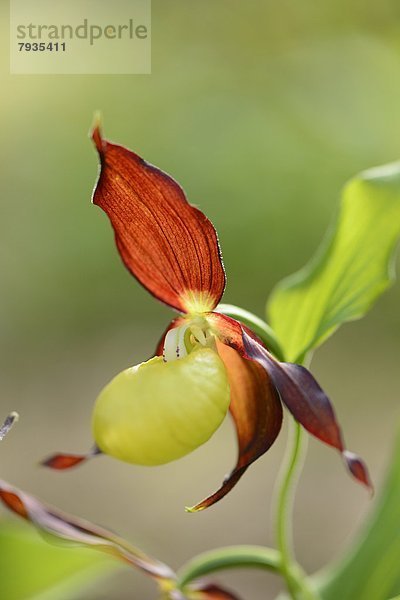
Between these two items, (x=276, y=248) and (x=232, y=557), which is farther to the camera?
(x=276, y=248)

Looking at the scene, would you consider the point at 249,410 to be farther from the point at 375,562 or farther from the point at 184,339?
the point at 375,562

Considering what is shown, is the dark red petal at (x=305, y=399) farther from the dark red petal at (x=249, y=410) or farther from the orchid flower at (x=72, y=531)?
the orchid flower at (x=72, y=531)

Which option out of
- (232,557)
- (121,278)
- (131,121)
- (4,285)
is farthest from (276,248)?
(232,557)

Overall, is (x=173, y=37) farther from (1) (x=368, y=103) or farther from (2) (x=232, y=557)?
(2) (x=232, y=557)

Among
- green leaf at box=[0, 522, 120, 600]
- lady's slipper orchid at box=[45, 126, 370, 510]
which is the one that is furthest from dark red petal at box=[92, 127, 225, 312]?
green leaf at box=[0, 522, 120, 600]

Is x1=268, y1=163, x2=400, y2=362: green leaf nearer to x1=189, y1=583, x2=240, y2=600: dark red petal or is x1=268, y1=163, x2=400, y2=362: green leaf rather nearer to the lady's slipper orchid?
the lady's slipper orchid

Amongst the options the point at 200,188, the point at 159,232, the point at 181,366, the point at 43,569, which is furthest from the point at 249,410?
the point at 200,188

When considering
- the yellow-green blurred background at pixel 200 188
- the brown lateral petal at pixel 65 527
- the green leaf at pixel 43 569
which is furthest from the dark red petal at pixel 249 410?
the yellow-green blurred background at pixel 200 188

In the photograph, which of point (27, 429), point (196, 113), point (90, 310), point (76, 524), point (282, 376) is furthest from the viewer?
point (196, 113)
